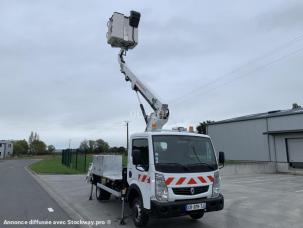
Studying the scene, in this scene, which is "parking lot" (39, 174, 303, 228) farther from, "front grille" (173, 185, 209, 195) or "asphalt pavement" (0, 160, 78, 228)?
"front grille" (173, 185, 209, 195)

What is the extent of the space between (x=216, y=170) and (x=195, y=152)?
692 millimetres

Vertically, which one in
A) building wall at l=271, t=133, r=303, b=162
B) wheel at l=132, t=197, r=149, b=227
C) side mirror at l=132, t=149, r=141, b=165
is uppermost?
building wall at l=271, t=133, r=303, b=162

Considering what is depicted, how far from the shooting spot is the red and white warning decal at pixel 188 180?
25.0 ft

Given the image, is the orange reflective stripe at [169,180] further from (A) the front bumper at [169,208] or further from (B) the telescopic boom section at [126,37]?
(B) the telescopic boom section at [126,37]

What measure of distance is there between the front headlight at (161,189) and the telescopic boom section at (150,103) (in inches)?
92.0

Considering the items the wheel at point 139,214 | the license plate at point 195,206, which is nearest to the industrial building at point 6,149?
the wheel at point 139,214

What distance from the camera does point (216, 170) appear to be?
27.5 feet

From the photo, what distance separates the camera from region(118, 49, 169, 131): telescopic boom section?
32.9ft

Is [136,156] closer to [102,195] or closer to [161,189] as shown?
[161,189]

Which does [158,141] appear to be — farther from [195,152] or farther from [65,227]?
[65,227]

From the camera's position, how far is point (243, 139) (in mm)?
33875

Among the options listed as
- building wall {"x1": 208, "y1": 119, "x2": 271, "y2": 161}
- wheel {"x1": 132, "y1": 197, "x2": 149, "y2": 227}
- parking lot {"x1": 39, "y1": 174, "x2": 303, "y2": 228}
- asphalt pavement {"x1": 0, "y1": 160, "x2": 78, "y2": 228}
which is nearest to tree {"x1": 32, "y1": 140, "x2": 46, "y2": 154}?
building wall {"x1": 208, "y1": 119, "x2": 271, "y2": 161}

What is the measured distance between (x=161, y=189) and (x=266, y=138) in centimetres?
2589

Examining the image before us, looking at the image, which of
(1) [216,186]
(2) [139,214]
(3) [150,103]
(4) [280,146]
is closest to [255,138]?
(4) [280,146]
